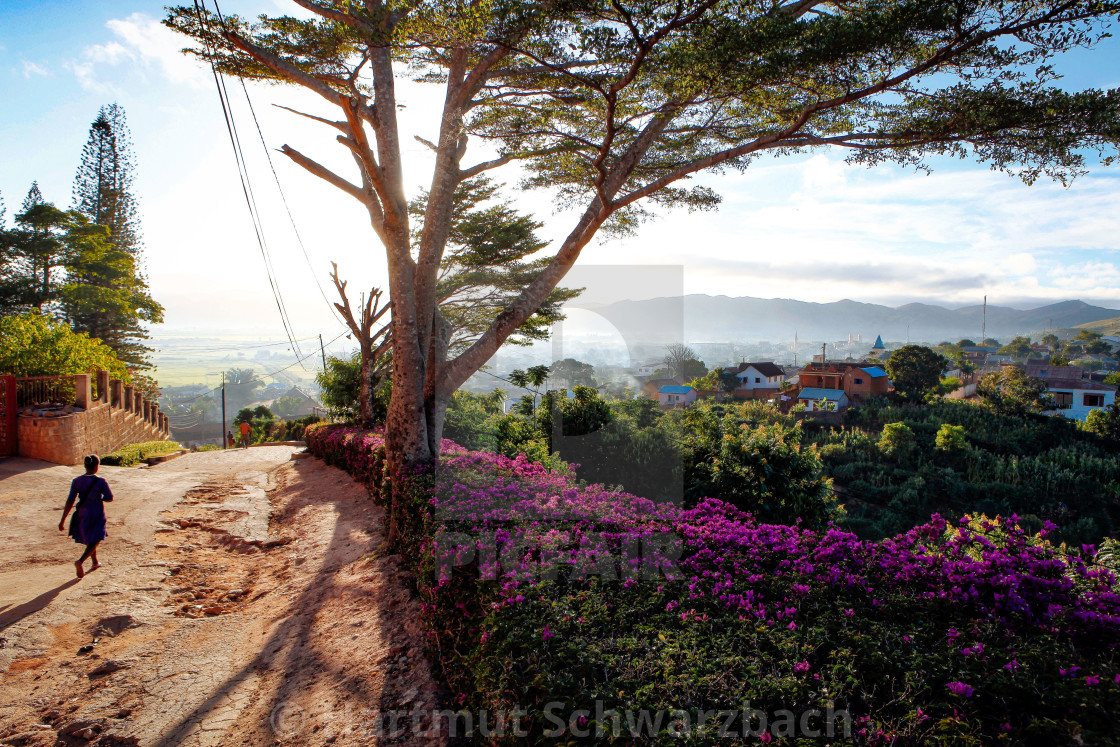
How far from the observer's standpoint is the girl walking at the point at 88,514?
536cm

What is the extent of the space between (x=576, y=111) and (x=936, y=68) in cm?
399

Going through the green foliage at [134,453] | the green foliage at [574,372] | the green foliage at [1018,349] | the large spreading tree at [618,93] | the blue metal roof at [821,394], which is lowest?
the green foliage at [134,453]

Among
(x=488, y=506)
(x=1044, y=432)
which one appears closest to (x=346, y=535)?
(x=488, y=506)

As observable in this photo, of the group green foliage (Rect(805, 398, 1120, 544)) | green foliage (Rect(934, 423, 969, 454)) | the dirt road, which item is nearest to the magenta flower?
the dirt road

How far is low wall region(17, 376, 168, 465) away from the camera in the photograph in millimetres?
10969

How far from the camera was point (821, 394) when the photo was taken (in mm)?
44781

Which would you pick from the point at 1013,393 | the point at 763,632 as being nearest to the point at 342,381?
the point at 763,632

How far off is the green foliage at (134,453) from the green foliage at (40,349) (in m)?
2.38

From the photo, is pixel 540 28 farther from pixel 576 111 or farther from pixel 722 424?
pixel 722 424

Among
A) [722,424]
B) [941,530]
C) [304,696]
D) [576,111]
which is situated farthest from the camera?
[722,424]

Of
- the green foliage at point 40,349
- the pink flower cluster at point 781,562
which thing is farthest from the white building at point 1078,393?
the green foliage at point 40,349

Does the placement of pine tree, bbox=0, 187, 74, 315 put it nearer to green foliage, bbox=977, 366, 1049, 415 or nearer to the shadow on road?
the shadow on road

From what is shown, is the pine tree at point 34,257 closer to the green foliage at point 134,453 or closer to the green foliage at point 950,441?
the green foliage at point 134,453

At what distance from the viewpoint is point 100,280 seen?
2666 centimetres
